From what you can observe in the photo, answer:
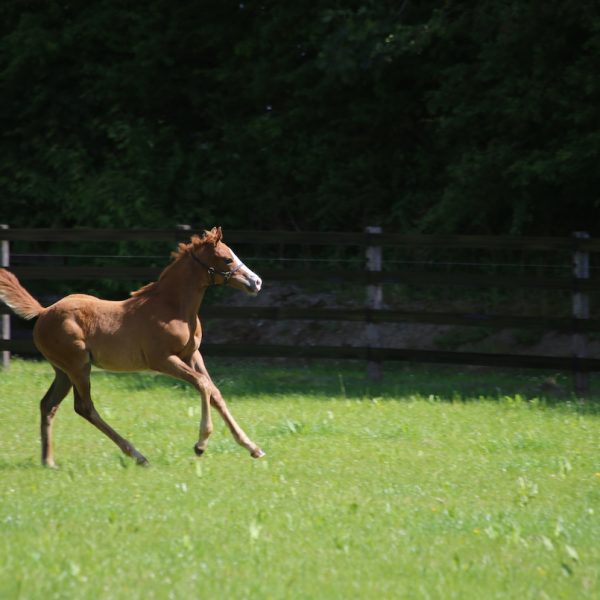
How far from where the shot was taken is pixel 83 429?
1054 cm

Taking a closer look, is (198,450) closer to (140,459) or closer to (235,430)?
(235,430)

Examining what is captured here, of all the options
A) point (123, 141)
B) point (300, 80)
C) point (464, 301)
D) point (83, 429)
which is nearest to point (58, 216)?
point (123, 141)

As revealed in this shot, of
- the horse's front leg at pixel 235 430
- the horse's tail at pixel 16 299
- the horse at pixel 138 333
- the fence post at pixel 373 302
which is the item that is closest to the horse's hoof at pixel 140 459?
the horse at pixel 138 333

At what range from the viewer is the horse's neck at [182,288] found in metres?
9.29

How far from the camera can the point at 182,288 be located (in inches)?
368

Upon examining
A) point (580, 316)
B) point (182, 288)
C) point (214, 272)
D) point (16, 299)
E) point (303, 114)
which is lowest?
point (580, 316)

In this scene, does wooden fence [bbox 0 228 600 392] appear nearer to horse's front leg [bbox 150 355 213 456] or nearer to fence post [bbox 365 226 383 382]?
fence post [bbox 365 226 383 382]

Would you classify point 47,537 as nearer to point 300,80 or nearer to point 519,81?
point 519,81

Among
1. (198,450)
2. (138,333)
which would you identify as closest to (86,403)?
(138,333)

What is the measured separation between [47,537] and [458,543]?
2452 millimetres

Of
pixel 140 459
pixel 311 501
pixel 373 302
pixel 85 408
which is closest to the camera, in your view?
pixel 311 501

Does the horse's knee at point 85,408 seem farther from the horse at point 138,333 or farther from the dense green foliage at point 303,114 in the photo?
the dense green foliage at point 303,114

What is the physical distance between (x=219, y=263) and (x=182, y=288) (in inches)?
15.2

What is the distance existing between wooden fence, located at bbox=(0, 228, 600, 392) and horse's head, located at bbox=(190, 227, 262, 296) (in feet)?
13.8
